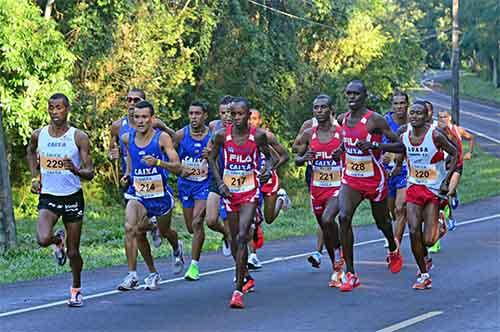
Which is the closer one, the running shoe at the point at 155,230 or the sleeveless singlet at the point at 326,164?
the running shoe at the point at 155,230

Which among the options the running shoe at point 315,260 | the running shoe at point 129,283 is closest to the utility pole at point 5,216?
the running shoe at point 315,260

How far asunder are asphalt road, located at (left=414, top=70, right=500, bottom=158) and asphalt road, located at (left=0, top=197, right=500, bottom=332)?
31.7m

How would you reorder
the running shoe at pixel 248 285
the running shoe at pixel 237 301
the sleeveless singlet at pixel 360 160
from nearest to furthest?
the running shoe at pixel 237 301, the running shoe at pixel 248 285, the sleeveless singlet at pixel 360 160

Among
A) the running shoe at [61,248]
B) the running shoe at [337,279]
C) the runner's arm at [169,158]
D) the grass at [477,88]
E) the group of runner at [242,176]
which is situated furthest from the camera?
the grass at [477,88]

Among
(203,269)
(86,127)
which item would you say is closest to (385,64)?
(86,127)

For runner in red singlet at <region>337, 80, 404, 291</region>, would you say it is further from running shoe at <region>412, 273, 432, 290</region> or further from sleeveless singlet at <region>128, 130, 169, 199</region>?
sleeveless singlet at <region>128, 130, 169, 199</region>

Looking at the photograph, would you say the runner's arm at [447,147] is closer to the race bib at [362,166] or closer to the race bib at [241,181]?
the race bib at [362,166]

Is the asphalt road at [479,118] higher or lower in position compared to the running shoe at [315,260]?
lower

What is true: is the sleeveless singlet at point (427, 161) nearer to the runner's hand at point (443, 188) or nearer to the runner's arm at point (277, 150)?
the runner's hand at point (443, 188)

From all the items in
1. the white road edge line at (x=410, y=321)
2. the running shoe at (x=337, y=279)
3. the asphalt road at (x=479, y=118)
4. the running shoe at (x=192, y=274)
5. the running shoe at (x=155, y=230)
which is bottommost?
the asphalt road at (x=479, y=118)

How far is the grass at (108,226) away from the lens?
597 inches

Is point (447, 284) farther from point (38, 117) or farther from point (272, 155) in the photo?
point (38, 117)

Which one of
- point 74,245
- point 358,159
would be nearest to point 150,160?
point 74,245

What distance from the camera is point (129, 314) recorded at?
402 inches
